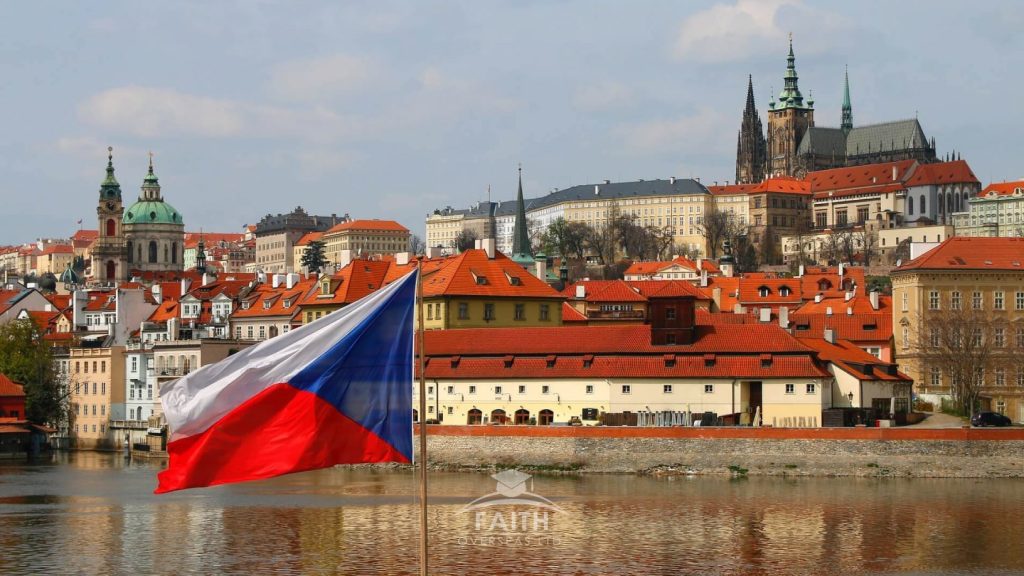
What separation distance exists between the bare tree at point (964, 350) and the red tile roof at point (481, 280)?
2105 centimetres

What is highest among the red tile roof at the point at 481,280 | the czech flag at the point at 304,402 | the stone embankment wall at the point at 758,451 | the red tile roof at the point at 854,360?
the red tile roof at the point at 481,280

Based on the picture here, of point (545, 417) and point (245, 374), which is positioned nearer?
point (245, 374)

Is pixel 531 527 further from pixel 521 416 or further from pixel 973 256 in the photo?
pixel 973 256

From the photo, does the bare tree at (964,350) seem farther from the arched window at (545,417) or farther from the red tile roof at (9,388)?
the red tile roof at (9,388)

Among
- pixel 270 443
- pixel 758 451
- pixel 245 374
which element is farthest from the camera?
pixel 758 451

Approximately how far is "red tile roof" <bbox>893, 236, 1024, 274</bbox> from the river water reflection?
22962 millimetres

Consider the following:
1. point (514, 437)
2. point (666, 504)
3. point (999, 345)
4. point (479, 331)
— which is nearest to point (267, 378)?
point (666, 504)

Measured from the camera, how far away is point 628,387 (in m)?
74.3

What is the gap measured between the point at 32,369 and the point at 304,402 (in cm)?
8072

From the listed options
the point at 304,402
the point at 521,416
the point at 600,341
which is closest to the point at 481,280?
the point at 600,341

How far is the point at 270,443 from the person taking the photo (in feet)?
59.7

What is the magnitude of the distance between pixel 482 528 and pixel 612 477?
17.2m

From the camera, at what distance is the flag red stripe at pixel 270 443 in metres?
17.8

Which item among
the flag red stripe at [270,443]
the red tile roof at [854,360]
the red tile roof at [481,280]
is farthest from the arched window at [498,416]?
the flag red stripe at [270,443]
